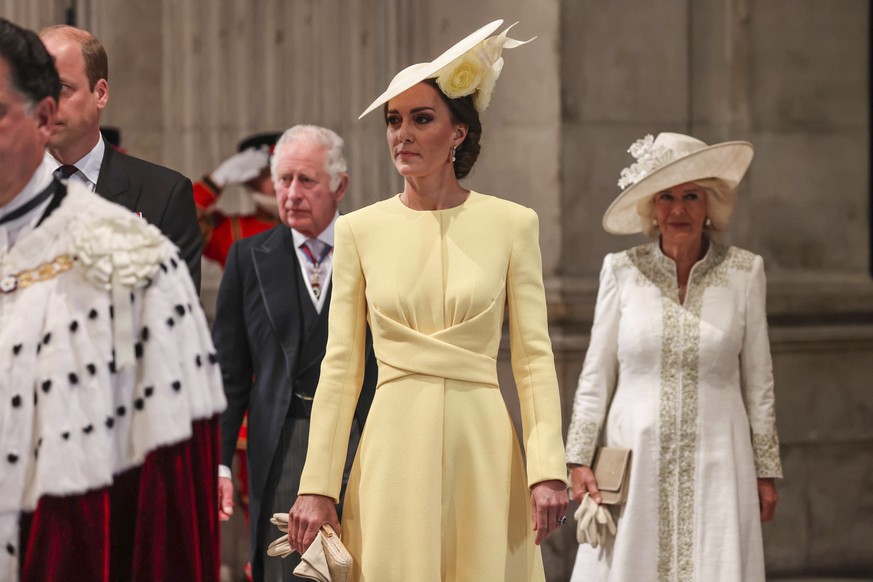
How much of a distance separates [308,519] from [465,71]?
1.18m

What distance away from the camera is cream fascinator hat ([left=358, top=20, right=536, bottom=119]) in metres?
3.83

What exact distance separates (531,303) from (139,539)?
1.45 m

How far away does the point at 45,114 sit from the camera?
267 cm

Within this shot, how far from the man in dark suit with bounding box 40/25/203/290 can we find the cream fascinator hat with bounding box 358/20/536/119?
1.78ft

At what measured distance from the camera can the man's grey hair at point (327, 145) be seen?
5.20m

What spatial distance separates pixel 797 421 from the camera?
762cm

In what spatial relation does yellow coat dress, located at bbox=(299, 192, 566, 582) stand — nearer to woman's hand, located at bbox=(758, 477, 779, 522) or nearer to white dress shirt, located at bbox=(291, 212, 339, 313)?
white dress shirt, located at bbox=(291, 212, 339, 313)

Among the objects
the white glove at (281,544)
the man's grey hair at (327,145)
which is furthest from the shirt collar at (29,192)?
the man's grey hair at (327,145)

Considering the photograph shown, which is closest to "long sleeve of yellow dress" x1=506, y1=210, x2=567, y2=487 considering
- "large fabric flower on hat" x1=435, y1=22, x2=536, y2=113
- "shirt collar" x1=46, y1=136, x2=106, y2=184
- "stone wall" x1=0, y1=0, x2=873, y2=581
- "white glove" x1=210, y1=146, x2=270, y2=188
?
"large fabric flower on hat" x1=435, y1=22, x2=536, y2=113

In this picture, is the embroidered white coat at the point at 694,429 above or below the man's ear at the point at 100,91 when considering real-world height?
below

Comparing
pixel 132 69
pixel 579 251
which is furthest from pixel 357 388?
pixel 132 69

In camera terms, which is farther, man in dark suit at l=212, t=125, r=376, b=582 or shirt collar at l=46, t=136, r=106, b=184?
man in dark suit at l=212, t=125, r=376, b=582

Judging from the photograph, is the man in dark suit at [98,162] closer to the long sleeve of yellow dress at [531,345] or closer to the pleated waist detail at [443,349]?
the pleated waist detail at [443,349]

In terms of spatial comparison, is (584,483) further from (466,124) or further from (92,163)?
(92,163)
